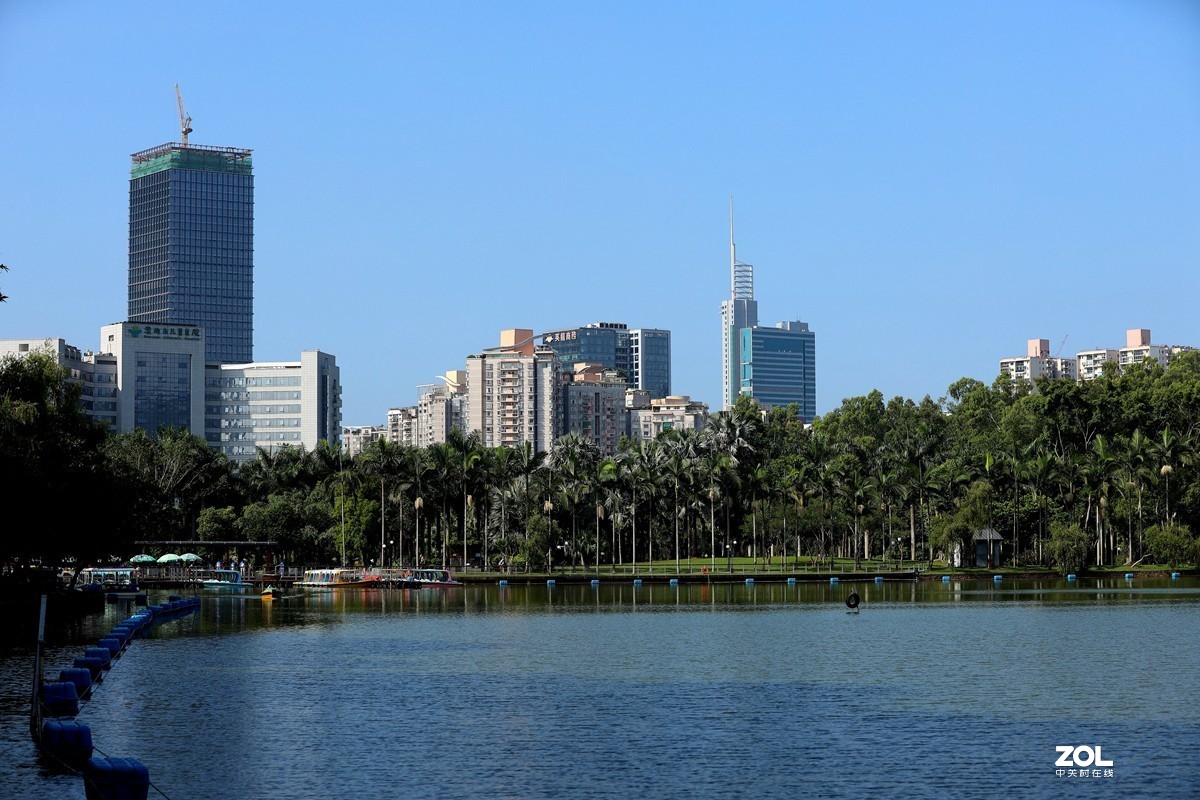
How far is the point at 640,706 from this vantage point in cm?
4316

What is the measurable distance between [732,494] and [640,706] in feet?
315

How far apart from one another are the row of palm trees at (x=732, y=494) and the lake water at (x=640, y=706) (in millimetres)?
58330

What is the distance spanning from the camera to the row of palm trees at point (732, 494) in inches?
5384

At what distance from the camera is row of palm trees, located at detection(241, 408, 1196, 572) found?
137 metres

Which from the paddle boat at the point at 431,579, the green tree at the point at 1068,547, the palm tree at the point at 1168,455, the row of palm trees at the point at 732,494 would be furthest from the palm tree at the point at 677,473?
the palm tree at the point at 1168,455

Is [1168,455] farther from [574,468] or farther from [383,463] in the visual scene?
[383,463]

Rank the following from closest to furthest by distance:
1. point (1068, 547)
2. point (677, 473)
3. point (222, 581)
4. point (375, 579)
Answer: point (375, 579) < point (222, 581) < point (1068, 547) < point (677, 473)

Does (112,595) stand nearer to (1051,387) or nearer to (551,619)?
(551,619)

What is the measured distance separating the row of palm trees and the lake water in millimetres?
58330

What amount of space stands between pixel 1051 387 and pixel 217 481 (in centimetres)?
9449

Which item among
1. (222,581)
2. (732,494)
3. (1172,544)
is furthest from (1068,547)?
(222,581)

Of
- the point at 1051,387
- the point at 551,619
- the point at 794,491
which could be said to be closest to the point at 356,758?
the point at 551,619

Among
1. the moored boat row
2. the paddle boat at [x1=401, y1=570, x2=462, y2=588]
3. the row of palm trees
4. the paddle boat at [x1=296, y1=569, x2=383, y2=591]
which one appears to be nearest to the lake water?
the moored boat row

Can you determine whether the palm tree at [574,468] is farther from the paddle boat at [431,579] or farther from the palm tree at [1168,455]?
the palm tree at [1168,455]
